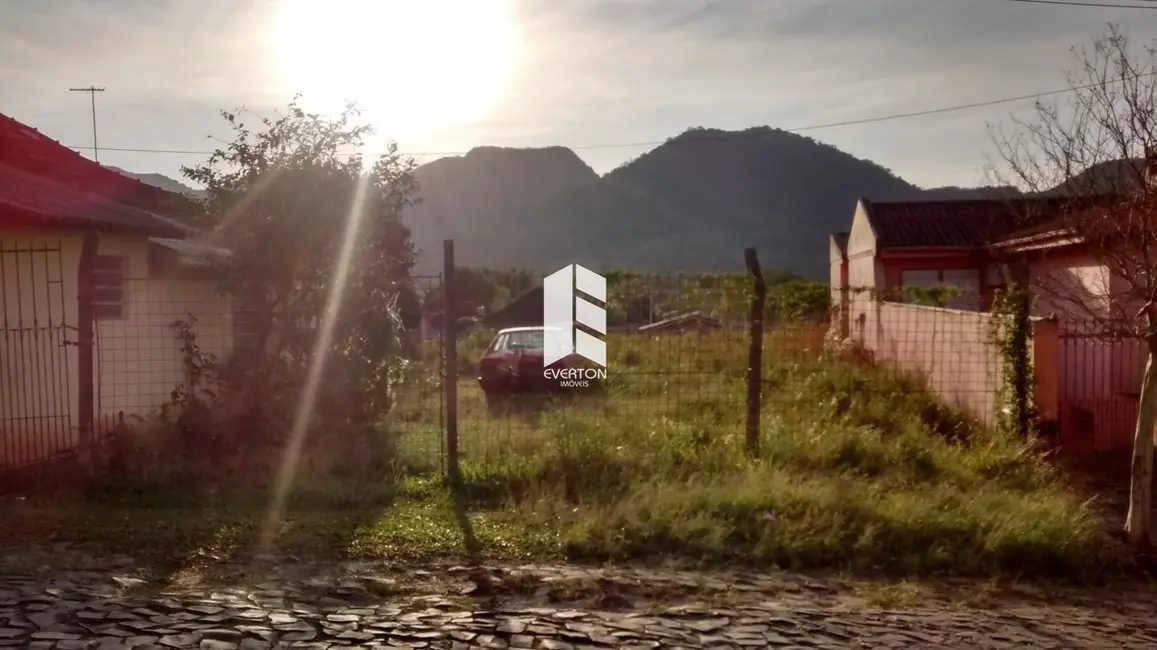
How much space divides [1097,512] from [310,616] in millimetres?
5895

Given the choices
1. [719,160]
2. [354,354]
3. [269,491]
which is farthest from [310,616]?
[719,160]

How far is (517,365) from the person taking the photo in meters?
14.3

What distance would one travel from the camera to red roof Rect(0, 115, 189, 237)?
883 centimetres

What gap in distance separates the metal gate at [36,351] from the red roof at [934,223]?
17.1 meters

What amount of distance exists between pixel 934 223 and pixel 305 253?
1773cm

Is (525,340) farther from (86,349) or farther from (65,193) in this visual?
(86,349)

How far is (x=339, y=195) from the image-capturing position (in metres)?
9.06

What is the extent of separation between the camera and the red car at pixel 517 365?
14273 mm

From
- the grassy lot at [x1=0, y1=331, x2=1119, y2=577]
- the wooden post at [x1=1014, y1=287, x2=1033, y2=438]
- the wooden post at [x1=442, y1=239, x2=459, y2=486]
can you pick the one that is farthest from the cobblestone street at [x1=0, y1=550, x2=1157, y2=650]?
the wooden post at [x1=1014, y1=287, x2=1033, y2=438]

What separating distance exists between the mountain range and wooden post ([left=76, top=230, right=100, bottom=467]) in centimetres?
4514

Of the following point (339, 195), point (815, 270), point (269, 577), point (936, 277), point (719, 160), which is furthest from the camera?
point (719, 160)

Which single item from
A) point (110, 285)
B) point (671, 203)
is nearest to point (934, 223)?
point (110, 285)

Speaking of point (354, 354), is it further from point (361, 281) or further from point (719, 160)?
point (719, 160)

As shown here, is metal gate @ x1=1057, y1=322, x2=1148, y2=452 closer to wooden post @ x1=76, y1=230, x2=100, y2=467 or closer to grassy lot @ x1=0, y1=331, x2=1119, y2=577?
grassy lot @ x1=0, y1=331, x2=1119, y2=577
